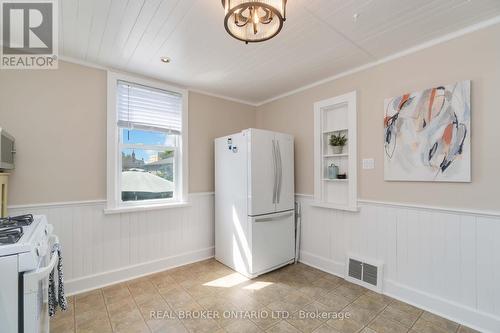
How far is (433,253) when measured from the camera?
219cm

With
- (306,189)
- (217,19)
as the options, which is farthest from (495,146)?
(217,19)

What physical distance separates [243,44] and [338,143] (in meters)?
1.65

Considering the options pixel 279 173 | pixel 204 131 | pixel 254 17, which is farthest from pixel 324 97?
pixel 254 17

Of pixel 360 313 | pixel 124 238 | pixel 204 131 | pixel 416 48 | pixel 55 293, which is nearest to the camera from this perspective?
pixel 55 293

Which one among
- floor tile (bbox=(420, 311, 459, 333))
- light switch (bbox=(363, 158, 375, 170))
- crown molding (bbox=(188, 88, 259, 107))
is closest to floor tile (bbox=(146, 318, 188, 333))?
floor tile (bbox=(420, 311, 459, 333))

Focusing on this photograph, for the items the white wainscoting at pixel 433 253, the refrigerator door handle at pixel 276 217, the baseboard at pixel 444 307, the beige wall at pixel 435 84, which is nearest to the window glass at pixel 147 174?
the refrigerator door handle at pixel 276 217

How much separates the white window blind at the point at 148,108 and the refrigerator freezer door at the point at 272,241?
1753 mm

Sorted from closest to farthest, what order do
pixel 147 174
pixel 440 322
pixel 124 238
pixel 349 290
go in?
1. pixel 440 322
2. pixel 349 290
3. pixel 124 238
4. pixel 147 174

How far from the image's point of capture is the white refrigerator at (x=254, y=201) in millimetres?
2881

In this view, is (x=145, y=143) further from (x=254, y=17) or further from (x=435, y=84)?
(x=435, y=84)

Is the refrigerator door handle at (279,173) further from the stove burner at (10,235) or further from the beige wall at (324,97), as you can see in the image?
the stove burner at (10,235)

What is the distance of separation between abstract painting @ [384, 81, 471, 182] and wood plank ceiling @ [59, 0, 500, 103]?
0.55 m

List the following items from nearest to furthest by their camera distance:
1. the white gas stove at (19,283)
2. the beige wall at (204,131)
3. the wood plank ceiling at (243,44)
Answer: the white gas stove at (19,283) < the wood plank ceiling at (243,44) < the beige wall at (204,131)

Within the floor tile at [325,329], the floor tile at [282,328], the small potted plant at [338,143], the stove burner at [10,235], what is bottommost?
the floor tile at [325,329]
